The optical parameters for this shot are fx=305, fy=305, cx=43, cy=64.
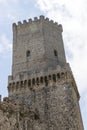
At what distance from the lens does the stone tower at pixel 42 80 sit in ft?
77.5

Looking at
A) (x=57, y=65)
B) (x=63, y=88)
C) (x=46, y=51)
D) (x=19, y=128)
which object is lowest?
(x=19, y=128)

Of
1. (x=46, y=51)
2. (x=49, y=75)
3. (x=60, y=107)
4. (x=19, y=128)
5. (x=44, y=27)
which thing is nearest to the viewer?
(x=19, y=128)

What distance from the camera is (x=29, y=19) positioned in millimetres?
30844

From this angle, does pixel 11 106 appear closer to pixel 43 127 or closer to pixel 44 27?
pixel 43 127

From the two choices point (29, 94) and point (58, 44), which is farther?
point (58, 44)

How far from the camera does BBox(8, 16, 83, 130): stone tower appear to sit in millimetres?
23609

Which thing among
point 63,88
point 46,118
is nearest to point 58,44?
point 63,88

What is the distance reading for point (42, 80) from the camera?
85.0ft

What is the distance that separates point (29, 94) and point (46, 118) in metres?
2.82

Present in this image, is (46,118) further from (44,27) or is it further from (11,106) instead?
(44,27)

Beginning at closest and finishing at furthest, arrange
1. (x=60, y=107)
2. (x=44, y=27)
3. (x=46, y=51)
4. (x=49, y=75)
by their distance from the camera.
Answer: (x=60, y=107) → (x=49, y=75) → (x=46, y=51) → (x=44, y=27)

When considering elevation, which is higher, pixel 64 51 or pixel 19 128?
pixel 64 51

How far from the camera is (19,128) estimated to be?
2252cm

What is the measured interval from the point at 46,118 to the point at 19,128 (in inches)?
97.5
